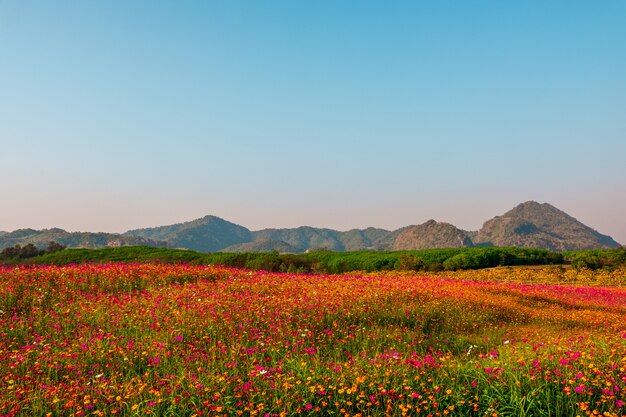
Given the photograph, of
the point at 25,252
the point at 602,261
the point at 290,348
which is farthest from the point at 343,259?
the point at 25,252

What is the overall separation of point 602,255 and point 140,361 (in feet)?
129

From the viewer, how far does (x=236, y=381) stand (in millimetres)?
6207

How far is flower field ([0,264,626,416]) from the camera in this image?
226 inches

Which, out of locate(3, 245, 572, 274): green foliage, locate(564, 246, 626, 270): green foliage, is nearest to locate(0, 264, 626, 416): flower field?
locate(564, 246, 626, 270): green foliage

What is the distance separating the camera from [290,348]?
8922 millimetres

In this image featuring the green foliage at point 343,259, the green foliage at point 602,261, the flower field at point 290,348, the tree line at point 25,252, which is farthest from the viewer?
the tree line at point 25,252

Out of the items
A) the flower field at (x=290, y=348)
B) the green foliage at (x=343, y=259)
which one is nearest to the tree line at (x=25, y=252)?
the green foliage at (x=343, y=259)

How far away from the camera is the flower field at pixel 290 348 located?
5.73 meters

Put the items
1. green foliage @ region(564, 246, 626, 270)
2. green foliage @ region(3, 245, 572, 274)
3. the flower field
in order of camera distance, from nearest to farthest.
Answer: the flower field < green foliage @ region(564, 246, 626, 270) < green foliage @ region(3, 245, 572, 274)

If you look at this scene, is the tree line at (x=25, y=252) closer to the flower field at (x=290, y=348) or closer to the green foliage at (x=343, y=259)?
the green foliage at (x=343, y=259)

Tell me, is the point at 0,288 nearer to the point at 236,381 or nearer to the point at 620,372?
the point at 236,381

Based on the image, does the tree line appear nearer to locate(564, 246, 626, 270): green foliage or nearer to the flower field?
the flower field

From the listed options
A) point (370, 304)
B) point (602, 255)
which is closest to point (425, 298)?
point (370, 304)

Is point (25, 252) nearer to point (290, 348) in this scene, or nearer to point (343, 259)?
point (343, 259)
